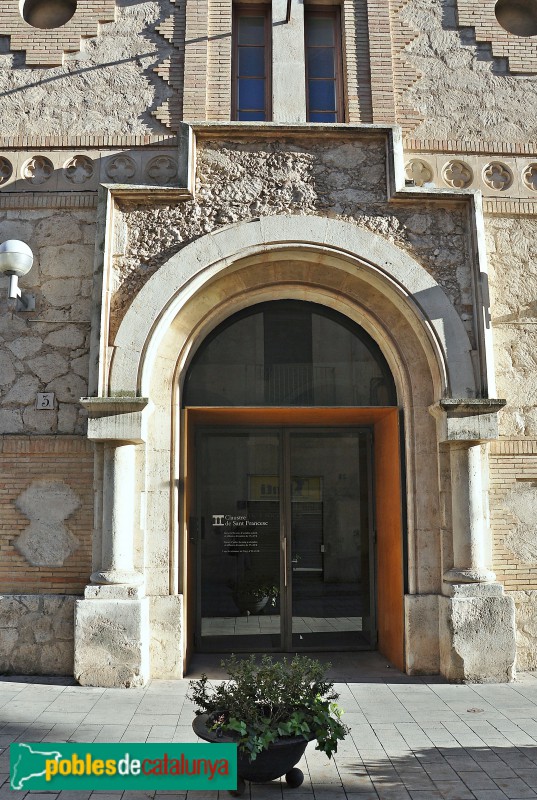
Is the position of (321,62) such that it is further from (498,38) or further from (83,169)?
(83,169)

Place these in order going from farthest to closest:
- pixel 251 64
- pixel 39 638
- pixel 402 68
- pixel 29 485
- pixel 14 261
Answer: pixel 251 64
pixel 402 68
pixel 29 485
pixel 39 638
pixel 14 261

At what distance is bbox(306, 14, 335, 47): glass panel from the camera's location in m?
9.08

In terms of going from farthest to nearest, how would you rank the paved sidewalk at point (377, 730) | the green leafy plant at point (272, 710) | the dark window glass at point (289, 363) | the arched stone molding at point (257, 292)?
1. the dark window glass at point (289, 363)
2. the arched stone molding at point (257, 292)
3. the paved sidewalk at point (377, 730)
4. the green leafy plant at point (272, 710)

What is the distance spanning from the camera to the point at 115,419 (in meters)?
7.41

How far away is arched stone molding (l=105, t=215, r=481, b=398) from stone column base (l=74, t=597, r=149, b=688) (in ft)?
7.41

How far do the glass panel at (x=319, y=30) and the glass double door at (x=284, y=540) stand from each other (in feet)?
16.2

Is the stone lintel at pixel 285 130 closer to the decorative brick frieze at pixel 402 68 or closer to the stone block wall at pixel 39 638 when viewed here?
the decorative brick frieze at pixel 402 68

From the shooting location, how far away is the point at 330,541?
29.7ft

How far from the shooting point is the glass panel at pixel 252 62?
8906mm

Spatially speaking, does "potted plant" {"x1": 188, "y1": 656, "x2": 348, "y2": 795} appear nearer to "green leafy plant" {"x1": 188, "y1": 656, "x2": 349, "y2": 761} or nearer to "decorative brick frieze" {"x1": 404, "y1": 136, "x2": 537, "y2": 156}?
"green leafy plant" {"x1": 188, "y1": 656, "x2": 349, "y2": 761}

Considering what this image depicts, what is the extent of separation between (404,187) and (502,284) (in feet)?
5.28

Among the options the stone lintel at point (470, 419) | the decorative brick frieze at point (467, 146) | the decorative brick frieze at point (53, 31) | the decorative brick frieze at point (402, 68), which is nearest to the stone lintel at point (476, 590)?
the stone lintel at point (470, 419)

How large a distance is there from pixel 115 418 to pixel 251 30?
5346 millimetres

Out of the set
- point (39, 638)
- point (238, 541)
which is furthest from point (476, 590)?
point (39, 638)
